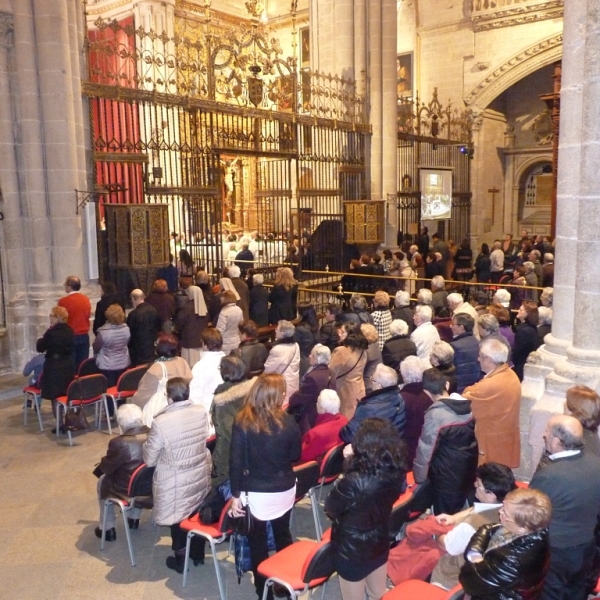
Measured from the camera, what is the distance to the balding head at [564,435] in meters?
3.36

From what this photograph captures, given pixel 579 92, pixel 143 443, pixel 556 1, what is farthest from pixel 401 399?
pixel 556 1

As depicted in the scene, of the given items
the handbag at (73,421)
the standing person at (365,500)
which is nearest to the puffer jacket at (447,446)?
the standing person at (365,500)

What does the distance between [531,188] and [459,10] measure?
19.9 ft

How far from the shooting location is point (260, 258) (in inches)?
561

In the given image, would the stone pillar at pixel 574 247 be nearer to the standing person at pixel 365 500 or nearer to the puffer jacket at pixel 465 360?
the puffer jacket at pixel 465 360

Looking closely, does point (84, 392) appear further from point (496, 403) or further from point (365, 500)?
point (365, 500)

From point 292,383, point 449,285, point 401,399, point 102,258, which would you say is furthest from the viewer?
point 449,285

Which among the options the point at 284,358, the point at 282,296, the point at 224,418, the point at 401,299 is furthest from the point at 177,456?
the point at 282,296

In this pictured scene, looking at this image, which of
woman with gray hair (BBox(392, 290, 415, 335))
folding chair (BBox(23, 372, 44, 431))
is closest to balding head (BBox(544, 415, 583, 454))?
woman with gray hair (BBox(392, 290, 415, 335))

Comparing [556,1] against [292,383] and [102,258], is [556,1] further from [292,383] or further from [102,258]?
[292,383]

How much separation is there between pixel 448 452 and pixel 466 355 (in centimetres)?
219

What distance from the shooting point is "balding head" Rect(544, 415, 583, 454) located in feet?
11.0

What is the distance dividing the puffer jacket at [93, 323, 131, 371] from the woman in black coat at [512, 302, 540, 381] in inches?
167

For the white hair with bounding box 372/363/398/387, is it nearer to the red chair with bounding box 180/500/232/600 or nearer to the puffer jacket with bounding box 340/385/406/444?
the puffer jacket with bounding box 340/385/406/444
